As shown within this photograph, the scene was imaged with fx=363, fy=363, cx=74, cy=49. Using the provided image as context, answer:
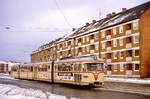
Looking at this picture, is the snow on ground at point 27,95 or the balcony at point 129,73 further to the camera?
the balcony at point 129,73

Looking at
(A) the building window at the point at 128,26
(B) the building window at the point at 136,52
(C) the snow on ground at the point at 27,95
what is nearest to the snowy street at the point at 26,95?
(C) the snow on ground at the point at 27,95

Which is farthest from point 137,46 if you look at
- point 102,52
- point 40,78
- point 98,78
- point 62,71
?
point 98,78

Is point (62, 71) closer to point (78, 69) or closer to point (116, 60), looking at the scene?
point (78, 69)

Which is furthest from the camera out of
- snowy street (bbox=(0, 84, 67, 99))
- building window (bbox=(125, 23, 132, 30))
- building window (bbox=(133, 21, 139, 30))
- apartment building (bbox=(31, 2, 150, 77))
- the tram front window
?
building window (bbox=(125, 23, 132, 30))

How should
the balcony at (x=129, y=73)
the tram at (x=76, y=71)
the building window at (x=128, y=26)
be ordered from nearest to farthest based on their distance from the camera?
the tram at (x=76, y=71) → the balcony at (x=129, y=73) → the building window at (x=128, y=26)

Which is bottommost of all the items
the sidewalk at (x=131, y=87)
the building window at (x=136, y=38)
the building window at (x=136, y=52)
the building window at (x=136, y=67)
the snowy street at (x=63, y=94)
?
the sidewalk at (x=131, y=87)

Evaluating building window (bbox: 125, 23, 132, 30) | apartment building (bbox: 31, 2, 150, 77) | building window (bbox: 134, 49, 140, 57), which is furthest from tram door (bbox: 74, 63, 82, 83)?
building window (bbox: 125, 23, 132, 30)

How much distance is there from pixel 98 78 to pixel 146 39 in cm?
2811

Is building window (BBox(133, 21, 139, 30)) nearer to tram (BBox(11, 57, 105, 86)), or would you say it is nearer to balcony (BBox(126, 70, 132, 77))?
balcony (BBox(126, 70, 132, 77))

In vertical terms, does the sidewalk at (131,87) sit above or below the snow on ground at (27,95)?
below

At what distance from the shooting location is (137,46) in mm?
56094

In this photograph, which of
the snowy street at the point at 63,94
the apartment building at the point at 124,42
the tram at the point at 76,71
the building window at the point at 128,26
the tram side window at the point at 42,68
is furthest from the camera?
the building window at the point at 128,26

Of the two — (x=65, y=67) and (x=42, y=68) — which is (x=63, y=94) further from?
(x=42, y=68)

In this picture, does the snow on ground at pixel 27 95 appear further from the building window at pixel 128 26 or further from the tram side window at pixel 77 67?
the building window at pixel 128 26
